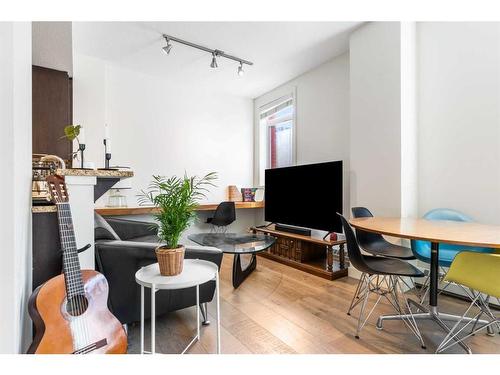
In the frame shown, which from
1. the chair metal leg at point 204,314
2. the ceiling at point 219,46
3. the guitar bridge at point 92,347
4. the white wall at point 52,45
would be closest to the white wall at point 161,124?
the ceiling at point 219,46

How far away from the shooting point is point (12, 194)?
1.06 metres

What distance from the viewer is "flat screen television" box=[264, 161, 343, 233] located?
3164 mm

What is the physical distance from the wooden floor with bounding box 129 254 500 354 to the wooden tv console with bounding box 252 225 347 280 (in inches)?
12.8

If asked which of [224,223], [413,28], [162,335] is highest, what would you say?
[413,28]

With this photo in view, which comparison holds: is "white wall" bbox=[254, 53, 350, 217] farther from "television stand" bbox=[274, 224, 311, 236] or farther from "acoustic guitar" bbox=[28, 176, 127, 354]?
"acoustic guitar" bbox=[28, 176, 127, 354]

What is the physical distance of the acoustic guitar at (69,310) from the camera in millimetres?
1146

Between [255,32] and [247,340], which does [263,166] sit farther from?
[247,340]

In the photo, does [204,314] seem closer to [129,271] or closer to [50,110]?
[129,271]

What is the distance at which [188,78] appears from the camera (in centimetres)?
433

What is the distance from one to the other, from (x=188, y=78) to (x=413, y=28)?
10.2 feet

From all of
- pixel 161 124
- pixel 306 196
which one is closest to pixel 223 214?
pixel 306 196

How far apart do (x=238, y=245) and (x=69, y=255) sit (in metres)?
1.67

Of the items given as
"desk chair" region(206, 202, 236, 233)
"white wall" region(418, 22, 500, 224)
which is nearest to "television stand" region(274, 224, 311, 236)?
"desk chair" region(206, 202, 236, 233)

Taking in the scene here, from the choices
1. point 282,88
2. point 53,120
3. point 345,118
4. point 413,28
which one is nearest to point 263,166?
point 282,88
